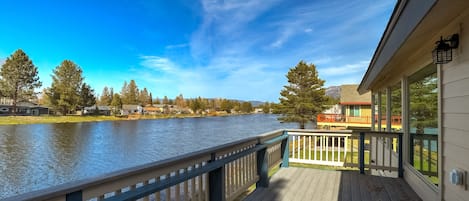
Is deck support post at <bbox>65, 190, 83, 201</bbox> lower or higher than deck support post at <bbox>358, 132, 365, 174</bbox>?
higher

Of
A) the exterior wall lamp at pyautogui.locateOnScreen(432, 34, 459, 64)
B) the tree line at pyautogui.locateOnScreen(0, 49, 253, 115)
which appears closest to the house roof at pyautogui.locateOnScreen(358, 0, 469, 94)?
the exterior wall lamp at pyautogui.locateOnScreen(432, 34, 459, 64)

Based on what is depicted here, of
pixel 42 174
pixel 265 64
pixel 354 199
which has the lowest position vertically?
pixel 42 174

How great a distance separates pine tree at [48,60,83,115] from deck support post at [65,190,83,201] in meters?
41.3

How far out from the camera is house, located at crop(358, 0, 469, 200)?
1711 mm

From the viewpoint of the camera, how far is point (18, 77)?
33.3m

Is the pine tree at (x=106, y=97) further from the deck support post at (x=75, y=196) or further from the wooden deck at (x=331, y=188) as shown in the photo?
the deck support post at (x=75, y=196)

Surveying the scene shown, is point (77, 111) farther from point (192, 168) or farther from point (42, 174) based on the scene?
point (192, 168)

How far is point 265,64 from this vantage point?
2125 cm

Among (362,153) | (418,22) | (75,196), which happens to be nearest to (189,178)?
(75,196)

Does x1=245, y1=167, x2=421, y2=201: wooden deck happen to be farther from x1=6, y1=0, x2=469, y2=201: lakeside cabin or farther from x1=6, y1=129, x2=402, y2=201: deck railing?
x1=6, y1=129, x2=402, y2=201: deck railing

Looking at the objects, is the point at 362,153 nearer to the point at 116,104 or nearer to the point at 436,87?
the point at 436,87

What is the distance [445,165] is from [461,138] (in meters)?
0.46

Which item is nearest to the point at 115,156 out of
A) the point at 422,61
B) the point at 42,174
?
the point at 42,174

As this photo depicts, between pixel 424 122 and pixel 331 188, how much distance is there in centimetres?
145
